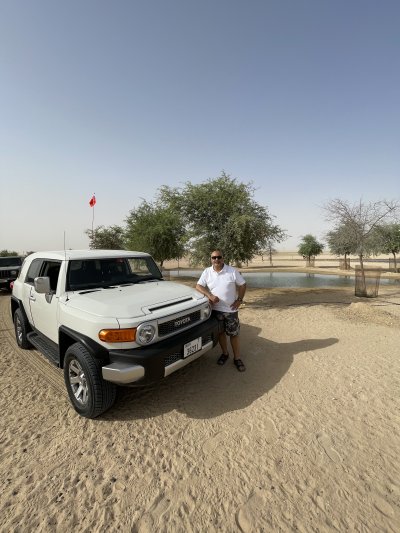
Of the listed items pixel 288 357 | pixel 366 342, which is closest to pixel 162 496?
pixel 288 357

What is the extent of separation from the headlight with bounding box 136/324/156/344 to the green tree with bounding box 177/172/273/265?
7525mm

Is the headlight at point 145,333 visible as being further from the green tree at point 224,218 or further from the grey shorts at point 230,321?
the green tree at point 224,218

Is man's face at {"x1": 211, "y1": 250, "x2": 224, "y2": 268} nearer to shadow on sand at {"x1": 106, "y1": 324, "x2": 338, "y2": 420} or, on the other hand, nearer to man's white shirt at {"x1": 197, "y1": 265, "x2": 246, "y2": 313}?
man's white shirt at {"x1": 197, "y1": 265, "x2": 246, "y2": 313}

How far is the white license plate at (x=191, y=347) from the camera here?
3398 millimetres

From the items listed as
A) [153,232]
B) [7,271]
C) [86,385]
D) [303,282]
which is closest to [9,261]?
[7,271]

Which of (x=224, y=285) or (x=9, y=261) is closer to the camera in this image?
(x=224, y=285)

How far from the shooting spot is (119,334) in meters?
2.93

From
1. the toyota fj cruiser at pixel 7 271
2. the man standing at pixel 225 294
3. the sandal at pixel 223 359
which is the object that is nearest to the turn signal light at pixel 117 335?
the man standing at pixel 225 294

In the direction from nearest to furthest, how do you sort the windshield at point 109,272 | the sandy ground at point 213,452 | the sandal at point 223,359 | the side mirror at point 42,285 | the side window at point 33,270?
the sandy ground at point 213,452
the side mirror at point 42,285
the windshield at point 109,272
the sandal at point 223,359
the side window at point 33,270

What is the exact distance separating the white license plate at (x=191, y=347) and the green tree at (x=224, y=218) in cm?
700

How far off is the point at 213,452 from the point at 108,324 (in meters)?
1.80

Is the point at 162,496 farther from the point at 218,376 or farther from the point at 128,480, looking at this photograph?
the point at 218,376

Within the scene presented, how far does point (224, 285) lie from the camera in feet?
14.5

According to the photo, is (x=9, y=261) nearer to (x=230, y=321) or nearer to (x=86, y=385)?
(x=86, y=385)
